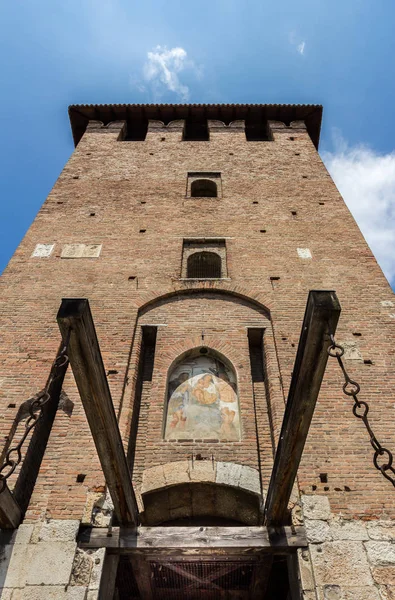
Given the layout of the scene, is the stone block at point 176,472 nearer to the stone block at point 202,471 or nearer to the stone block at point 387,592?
the stone block at point 202,471

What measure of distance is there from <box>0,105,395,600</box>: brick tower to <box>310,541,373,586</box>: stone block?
0.02 m

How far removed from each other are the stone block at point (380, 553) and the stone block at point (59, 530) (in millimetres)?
2731

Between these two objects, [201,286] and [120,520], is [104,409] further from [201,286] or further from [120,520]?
[201,286]

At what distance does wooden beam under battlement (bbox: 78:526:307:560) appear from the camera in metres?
4.26

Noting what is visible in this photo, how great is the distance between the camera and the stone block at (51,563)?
4051 millimetres

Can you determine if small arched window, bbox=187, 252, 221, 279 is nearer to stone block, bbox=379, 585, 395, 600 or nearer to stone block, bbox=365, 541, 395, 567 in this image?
stone block, bbox=365, 541, 395, 567

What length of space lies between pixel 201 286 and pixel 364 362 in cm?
272

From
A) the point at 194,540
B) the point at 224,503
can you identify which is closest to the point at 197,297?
the point at 224,503

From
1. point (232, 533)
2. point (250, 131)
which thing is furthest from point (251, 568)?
point (250, 131)

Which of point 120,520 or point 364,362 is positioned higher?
point 364,362

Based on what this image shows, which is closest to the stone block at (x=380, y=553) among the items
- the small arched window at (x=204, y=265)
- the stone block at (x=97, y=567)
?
the stone block at (x=97, y=567)

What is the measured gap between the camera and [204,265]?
847 centimetres

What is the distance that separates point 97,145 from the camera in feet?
41.1

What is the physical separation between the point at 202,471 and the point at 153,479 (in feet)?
1.77
